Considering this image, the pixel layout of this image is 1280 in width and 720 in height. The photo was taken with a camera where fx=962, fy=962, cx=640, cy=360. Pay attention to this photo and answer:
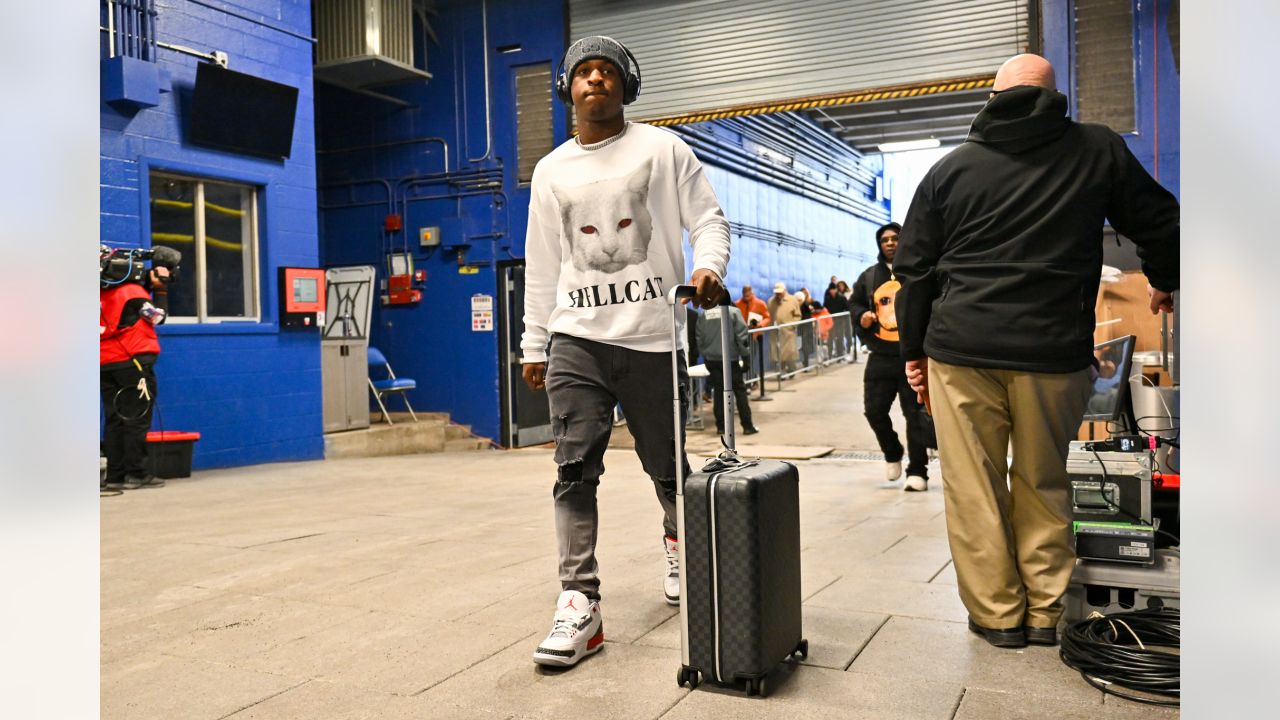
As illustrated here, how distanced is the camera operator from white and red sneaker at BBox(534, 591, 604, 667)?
17.3 feet

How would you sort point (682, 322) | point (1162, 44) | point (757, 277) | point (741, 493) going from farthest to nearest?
point (757, 277) → point (1162, 44) → point (682, 322) → point (741, 493)

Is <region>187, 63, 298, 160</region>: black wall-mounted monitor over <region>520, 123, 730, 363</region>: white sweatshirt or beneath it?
over

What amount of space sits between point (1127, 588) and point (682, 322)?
56.5 inches

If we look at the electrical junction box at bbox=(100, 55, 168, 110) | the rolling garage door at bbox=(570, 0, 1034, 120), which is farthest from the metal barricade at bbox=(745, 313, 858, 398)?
the electrical junction box at bbox=(100, 55, 168, 110)

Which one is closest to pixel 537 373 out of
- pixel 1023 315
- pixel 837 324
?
pixel 1023 315

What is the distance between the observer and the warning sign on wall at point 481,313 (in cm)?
1075

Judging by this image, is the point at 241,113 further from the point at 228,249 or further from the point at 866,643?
the point at 866,643

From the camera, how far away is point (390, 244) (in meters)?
11.3

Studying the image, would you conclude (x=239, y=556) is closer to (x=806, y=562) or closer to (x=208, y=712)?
(x=208, y=712)

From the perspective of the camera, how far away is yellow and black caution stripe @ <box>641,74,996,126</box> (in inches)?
330

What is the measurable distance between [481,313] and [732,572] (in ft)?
29.2

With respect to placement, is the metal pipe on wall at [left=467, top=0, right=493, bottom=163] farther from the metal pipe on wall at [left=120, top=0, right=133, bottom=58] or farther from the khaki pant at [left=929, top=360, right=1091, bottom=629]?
the khaki pant at [left=929, top=360, right=1091, bottom=629]

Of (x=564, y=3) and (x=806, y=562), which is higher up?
(x=564, y=3)
